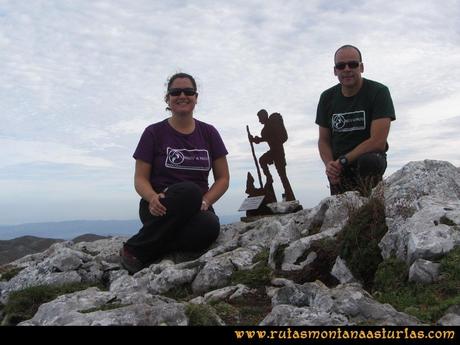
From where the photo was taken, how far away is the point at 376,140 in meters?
8.34

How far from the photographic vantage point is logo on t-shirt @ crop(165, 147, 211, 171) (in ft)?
28.5

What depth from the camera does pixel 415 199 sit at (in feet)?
23.8

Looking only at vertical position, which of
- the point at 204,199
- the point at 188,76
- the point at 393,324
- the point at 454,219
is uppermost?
the point at 188,76

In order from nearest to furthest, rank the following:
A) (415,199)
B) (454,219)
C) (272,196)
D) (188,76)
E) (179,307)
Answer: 1. (179,307)
2. (454,219)
3. (415,199)
4. (188,76)
5. (272,196)

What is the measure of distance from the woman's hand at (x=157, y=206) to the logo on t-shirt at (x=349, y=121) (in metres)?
3.18

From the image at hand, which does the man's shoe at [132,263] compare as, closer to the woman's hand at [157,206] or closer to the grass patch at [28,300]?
the grass patch at [28,300]

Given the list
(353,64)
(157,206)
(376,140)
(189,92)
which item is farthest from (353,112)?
(157,206)

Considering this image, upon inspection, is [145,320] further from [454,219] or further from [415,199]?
[415,199]

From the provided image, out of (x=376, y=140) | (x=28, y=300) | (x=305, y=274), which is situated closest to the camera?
(x=305, y=274)

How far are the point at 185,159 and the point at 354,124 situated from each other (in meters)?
2.87

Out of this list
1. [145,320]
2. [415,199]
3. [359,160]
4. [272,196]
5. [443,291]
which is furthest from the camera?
[272,196]

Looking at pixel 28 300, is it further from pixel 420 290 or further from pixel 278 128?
pixel 278 128
